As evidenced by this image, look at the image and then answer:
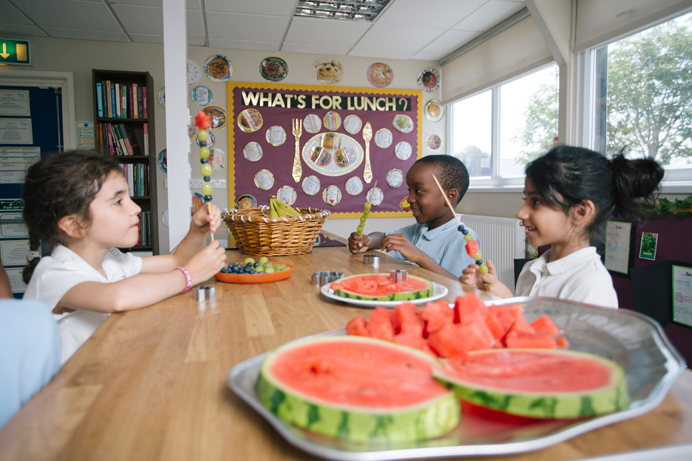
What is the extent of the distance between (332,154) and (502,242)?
2.09 metres

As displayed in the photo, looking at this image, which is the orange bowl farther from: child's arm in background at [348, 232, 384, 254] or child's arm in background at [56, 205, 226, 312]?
child's arm in background at [348, 232, 384, 254]

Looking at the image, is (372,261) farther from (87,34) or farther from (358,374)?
(87,34)

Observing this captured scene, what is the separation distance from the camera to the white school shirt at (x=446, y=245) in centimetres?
198

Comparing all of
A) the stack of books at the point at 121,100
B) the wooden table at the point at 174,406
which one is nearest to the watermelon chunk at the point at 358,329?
the wooden table at the point at 174,406

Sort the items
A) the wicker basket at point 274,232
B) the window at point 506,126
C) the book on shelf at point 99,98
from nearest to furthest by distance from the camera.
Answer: the wicker basket at point 274,232
the window at point 506,126
the book on shelf at point 99,98

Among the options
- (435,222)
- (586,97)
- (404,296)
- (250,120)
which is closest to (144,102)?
(250,120)

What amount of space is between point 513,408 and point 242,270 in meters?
1.09

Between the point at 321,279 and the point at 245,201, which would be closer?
the point at 321,279

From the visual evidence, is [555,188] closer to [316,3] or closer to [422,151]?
[316,3]

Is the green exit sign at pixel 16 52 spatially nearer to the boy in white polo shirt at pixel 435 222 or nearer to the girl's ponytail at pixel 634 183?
the boy in white polo shirt at pixel 435 222

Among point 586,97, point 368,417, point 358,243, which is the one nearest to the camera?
point 368,417

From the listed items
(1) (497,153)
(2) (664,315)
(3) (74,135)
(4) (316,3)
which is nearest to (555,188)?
(2) (664,315)

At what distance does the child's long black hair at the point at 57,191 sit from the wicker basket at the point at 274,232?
25.4 inches

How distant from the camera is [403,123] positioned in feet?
17.0
